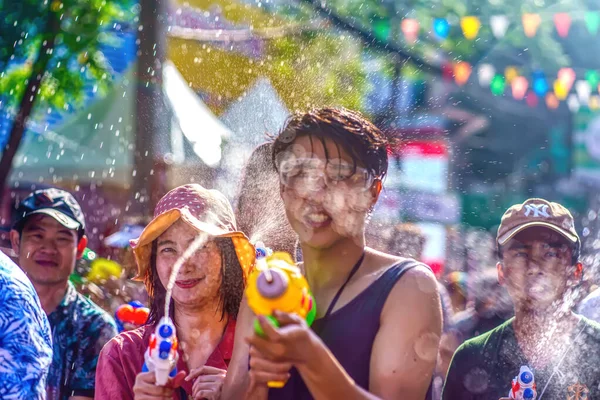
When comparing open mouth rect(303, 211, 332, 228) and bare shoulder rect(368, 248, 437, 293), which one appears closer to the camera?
bare shoulder rect(368, 248, 437, 293)

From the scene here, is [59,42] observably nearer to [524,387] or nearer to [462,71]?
[462,71]

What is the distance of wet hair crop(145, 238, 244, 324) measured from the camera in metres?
2.21

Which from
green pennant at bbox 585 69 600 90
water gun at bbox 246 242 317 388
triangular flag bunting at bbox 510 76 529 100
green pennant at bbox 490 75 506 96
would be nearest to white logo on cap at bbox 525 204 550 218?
water gun at bbox 246 242 317 388

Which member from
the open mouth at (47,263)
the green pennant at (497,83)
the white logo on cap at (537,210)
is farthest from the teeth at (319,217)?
the green pennant at (497,83)

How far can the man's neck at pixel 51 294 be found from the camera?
2.97 meters

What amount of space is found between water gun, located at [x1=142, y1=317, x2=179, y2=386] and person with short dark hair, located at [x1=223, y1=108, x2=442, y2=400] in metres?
0.14

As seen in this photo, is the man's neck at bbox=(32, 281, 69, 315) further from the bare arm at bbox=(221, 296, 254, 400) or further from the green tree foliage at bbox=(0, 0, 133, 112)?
the green tree foliage at bbox=(0, 0, 133, 112)

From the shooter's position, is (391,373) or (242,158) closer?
(391,373)

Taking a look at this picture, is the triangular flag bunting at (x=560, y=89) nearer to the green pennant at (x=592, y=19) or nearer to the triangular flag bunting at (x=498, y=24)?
the green pennant at (x=592, y=19)

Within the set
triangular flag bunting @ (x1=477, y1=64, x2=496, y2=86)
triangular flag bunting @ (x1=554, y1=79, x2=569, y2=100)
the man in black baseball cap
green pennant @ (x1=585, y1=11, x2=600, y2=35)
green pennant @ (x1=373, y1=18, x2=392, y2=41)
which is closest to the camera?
the man in black baseball cap

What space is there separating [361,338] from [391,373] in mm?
101

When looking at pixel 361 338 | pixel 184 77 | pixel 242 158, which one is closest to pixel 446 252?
pixel 184 77

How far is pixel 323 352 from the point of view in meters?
1.49

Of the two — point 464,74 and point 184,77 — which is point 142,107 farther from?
point 464,74
